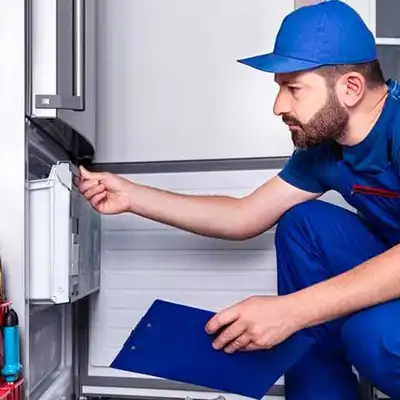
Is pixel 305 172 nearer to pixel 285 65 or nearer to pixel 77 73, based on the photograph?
pixel 285 65

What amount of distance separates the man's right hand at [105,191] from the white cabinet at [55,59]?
172mm

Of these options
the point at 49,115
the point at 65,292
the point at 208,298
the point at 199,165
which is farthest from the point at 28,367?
the point at 199,165

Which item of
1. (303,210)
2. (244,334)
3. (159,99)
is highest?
(159,99)

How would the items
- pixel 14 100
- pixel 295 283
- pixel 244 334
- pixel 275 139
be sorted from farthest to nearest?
pixel 275 139, pixel 295 283, pixel 14 100, pixel 244 334

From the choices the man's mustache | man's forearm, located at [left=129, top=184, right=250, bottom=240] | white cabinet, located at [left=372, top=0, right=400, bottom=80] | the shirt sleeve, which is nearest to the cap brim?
the man's mustache

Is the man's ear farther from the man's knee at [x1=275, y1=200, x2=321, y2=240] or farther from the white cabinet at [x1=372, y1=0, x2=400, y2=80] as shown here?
the white cabinet at [x1=372, y1=0, x2=400, y2=80]

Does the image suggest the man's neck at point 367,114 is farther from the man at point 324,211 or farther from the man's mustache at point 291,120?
the man's mustache at point 291,120

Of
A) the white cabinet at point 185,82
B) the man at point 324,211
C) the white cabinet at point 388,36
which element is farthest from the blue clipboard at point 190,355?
the white cabinet at point 388,36

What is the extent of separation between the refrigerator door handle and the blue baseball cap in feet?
1.21

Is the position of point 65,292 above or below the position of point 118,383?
above

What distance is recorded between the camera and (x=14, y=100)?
3.97ft

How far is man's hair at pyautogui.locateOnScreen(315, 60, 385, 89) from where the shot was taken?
120cm

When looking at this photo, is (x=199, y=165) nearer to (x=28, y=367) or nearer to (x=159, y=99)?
(x=159, y=99)

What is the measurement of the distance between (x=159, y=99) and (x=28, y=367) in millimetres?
850
